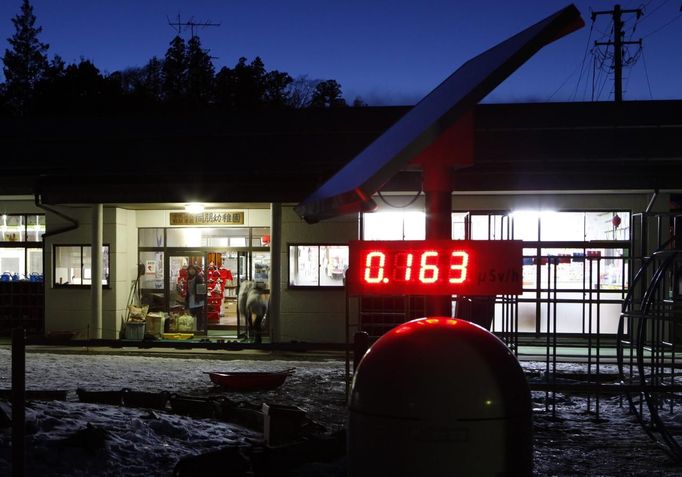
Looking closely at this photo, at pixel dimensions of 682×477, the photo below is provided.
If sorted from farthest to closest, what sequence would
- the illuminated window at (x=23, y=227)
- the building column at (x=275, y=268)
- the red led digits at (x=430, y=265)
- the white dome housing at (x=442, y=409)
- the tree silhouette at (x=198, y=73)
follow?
the tree silhouette at (x=198, y=73) < the illuminated window at (x=23, y=227) < the building column at (x=275, y=268) < the red led digits at (x=430, y=265) < the white dome housing at (x=442, y=409)

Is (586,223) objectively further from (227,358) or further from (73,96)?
(73,96)

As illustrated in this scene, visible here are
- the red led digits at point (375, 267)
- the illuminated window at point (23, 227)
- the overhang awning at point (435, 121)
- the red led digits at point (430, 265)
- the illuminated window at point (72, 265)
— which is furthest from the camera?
the illuminated window at point (23, 227)

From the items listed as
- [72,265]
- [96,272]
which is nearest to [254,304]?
[96,272]

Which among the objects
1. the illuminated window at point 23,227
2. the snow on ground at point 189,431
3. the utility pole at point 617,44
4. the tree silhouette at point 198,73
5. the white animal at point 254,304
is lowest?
the snow on ground at point 189,431

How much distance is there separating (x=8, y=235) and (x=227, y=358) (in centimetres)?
846

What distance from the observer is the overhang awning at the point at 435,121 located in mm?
4207

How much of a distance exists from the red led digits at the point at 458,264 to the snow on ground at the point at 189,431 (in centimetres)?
290

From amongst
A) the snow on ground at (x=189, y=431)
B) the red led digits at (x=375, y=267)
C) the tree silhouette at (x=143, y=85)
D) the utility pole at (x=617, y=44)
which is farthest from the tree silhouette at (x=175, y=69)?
the red led digits at (x=375, y=267)

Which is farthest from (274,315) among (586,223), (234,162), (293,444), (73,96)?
(73,96)

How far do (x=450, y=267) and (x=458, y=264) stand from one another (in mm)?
59

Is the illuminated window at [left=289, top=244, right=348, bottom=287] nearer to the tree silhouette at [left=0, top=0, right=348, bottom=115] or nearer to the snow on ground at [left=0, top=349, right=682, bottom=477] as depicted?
the snow on ground at [left=0, top=349, right=682, bottom=477]

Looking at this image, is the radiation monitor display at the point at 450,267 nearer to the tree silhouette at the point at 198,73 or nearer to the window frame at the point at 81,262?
the window frame at the point at 81,262

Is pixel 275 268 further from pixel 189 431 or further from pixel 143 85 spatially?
pixel 143 85

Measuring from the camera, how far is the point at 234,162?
16219 mm
